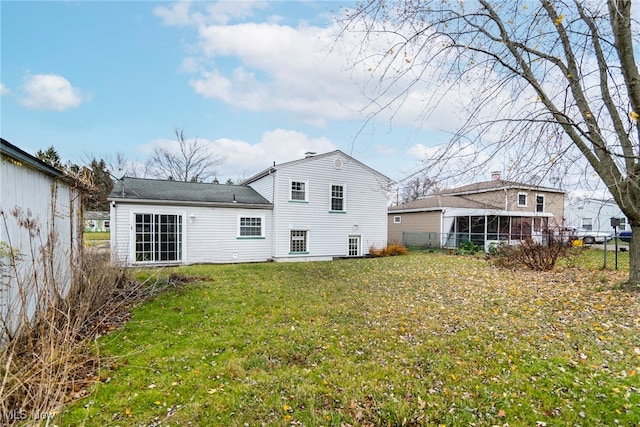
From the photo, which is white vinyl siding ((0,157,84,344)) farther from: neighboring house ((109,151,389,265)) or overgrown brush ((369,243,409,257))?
overgrown brush ((369,243,409,257))

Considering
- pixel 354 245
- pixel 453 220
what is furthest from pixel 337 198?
pixel 453 220

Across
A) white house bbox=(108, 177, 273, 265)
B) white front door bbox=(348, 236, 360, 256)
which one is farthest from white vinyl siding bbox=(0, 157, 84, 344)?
white front door bbox=(348, 236, 360, 256)

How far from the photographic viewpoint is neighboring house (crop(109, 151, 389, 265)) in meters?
12.8

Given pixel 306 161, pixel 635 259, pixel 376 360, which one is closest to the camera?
pixel 376 360

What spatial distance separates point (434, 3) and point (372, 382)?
550 cm

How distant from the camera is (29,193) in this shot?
4445mm

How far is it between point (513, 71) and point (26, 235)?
25.3 ft

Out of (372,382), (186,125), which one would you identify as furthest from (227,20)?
(186,125)

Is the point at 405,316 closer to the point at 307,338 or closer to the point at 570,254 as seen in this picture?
the point at 307,338

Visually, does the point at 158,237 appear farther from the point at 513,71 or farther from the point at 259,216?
the point at 513,71

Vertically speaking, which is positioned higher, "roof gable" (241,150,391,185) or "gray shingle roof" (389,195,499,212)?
"roof gable" (241,150,391,185)

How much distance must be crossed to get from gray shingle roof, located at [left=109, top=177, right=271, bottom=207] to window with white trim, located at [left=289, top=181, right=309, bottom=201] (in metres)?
1.36

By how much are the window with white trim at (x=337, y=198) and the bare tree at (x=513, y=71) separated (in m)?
11.0

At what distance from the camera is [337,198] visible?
53.7 ft
